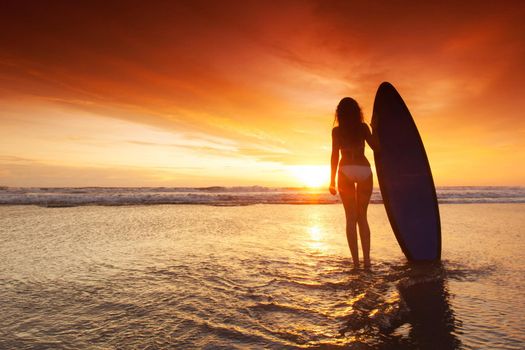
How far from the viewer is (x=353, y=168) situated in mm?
4566

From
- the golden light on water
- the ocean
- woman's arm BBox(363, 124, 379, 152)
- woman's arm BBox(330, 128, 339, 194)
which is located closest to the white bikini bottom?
woman's arm BBox(330, 128, 339, 194)

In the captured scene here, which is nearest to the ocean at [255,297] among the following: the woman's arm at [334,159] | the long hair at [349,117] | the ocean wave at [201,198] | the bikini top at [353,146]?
the woman's arm at [334,159]

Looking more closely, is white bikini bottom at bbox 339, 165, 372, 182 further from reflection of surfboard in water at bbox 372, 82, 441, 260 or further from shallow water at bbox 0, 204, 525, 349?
shallow water at bbox 0, 204, 525, 349

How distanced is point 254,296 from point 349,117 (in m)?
2.63

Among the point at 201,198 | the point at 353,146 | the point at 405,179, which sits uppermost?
the point at 353,146

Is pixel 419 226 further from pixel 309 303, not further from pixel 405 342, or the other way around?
pixel 405 342

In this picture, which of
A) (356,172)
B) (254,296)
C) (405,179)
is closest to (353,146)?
(356,172)

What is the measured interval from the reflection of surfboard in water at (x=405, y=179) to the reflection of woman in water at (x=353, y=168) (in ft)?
1.69

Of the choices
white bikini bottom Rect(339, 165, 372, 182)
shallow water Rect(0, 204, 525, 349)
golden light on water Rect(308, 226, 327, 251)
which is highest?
white bikini bottom Rect(339, 165, 372, 182)

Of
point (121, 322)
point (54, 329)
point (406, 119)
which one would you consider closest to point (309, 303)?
point (121, 322)

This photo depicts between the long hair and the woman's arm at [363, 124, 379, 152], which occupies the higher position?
the long hair

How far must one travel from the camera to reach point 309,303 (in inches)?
125

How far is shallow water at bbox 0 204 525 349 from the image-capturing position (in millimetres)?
2445

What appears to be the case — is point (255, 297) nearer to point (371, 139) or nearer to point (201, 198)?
point (371, 139)
